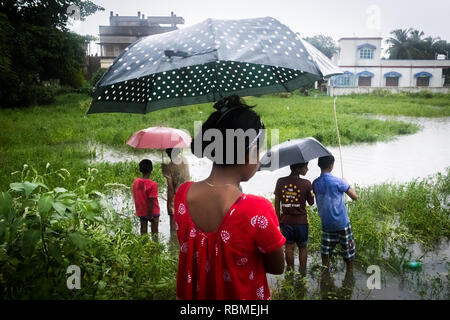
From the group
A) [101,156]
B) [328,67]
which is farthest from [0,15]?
[328,67]

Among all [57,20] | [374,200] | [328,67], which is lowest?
[374,200]

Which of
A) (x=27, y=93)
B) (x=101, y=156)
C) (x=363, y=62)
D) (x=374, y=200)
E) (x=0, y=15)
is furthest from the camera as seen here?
(x=363, y=62)

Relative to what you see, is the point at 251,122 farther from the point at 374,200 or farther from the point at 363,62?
the point at 363,62

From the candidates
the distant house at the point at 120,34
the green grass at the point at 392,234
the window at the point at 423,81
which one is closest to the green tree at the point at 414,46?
the window at the point at 423,81

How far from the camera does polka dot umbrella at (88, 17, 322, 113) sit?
6.06 ft

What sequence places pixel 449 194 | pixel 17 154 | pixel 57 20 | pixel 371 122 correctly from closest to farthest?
pixel 449 194 → pixel 17 154 → pixel 371 122 → pixel 57 20

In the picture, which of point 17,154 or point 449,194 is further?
point 17,154

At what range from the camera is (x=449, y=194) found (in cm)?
549

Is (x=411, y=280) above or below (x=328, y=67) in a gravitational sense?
below

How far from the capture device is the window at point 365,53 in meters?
34.2

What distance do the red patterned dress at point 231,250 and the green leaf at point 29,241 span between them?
1002mm

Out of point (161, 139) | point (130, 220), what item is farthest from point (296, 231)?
point (130, 220)

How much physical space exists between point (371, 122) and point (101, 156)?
10311mm

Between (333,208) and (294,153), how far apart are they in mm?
574
